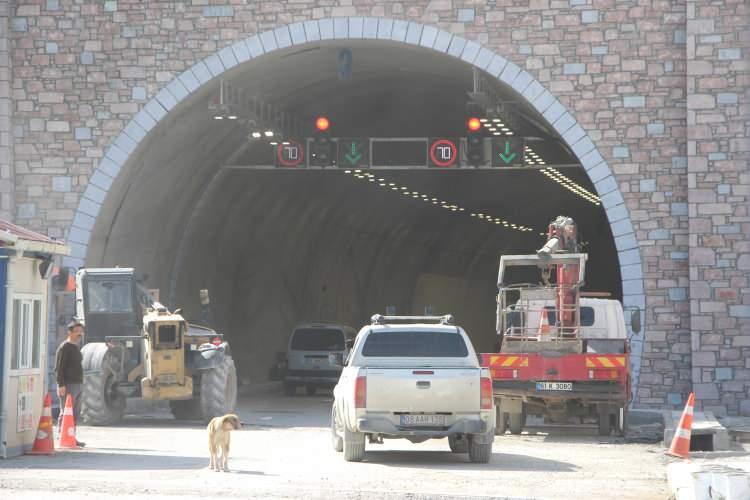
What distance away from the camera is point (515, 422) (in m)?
24.2

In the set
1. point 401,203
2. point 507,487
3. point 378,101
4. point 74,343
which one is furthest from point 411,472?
point 401,203

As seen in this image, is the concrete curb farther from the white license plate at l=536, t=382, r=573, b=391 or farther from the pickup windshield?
the white license plate at l=536, t=382, r=573, b=391

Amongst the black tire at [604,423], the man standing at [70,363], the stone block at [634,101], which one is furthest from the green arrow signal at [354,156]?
the man standing at [70,363]

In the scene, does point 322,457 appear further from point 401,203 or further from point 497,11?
point 401,203

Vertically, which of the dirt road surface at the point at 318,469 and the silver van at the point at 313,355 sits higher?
the silver van at the point at 313,355

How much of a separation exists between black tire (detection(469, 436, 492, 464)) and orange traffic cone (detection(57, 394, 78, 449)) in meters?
5.11

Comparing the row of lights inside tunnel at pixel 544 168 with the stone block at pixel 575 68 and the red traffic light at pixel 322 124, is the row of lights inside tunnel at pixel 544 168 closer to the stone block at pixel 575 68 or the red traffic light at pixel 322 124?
the red traffic light at pixel 322 124

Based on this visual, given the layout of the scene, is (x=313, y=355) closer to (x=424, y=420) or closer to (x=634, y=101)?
(x=634, y=101)

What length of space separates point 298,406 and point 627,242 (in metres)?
8.38

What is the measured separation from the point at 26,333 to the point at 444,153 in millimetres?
16522

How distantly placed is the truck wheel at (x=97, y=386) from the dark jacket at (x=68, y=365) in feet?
8.59

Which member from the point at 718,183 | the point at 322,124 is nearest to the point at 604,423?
the point at 718,183

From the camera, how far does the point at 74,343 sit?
2178 cm

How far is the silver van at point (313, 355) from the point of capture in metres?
38.0
